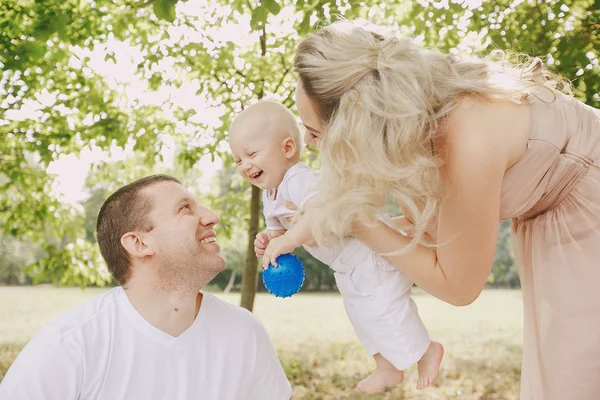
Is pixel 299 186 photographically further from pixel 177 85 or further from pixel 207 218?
pixel 177 85

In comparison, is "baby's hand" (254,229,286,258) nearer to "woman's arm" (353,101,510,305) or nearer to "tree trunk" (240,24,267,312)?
"woman's arm" (353,101,510,305)

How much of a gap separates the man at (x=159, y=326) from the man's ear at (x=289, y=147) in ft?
1.20

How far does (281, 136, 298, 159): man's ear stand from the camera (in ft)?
8.12

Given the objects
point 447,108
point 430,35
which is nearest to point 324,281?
point 430,35

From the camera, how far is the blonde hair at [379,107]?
6.25 feet

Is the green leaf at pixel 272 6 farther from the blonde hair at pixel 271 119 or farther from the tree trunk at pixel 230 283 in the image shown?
the tree trunk at pixel 230 283

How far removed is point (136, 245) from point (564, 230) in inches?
56.4

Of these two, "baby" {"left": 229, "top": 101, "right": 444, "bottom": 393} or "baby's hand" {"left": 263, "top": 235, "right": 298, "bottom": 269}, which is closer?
"baby's hand" {"left": 263, "top": 235, "right": 298, "bottom": 269}

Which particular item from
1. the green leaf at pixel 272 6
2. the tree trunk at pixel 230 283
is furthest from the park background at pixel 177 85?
the tree trunk at pixel 230 283

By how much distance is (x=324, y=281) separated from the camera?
14273 mm

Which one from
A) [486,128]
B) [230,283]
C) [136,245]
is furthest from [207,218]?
[230,283]

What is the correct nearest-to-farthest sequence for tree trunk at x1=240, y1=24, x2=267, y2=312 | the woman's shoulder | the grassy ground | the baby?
the woman's shoulder, the baby, tree trunk at x1=240, y1=24, x2=267, y2=312, the grassy ground

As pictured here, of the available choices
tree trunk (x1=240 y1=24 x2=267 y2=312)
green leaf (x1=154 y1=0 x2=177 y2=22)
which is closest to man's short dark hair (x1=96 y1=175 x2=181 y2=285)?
green leaf (x1=154 y1=0 x2=177 y2=22)

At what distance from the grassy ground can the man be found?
15.6 feet
